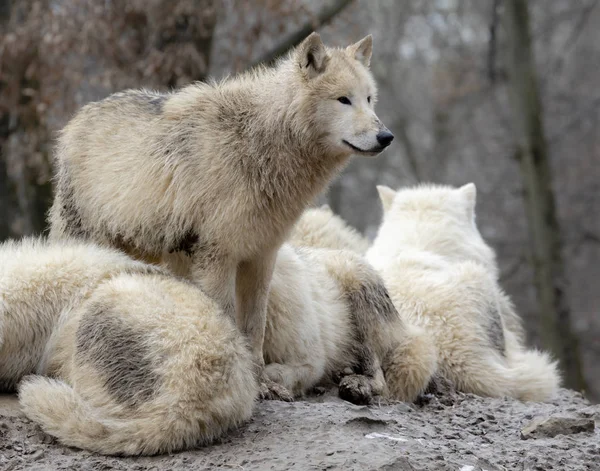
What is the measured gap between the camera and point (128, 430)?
4.61 meters

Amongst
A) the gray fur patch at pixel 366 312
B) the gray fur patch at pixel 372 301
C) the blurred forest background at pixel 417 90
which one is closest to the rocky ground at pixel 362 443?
the gray fur patch at pixel 366 312

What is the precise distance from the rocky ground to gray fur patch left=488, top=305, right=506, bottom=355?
49.7 inches

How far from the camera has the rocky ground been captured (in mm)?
4562

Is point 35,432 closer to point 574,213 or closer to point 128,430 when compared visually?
point 128,430

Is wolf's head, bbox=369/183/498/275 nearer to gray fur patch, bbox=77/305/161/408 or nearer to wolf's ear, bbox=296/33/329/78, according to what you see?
wolf's ear, bbox=296/33/329/78

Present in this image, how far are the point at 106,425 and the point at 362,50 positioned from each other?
11.0ft

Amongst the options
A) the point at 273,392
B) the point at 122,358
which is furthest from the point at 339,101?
the point at 122,358

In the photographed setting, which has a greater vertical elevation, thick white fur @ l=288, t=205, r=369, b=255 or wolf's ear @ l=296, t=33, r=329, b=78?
wolf's ear @ l=296, t=33, r=329, b=78

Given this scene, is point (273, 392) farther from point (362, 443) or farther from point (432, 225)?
point (432, 225)

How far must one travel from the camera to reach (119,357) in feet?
15.7

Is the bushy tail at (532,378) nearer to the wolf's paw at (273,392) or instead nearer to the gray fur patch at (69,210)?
the wolf's paw at (273,392)

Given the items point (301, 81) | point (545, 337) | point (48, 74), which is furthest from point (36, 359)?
point (545, 337)

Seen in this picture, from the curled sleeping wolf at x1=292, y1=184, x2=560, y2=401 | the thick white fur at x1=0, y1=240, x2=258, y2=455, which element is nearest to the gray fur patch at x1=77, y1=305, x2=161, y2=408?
the thick white fur at x1=0, y1=240, x2=258, y2=455

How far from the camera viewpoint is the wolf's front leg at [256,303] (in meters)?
5.90
